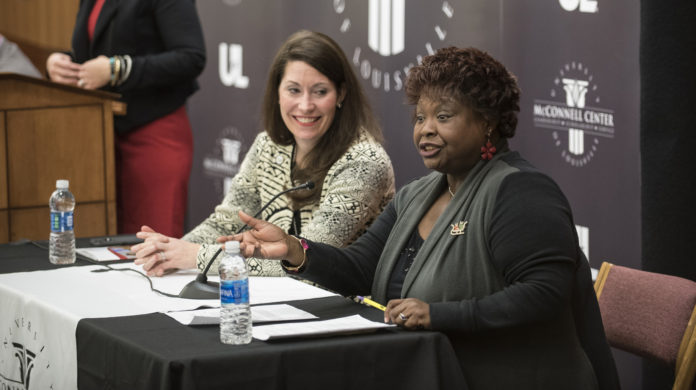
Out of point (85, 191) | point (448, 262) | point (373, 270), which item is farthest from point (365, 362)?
point (85, 191)

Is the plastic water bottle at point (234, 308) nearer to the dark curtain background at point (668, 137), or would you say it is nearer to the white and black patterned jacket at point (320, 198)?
the white and black patterned jacket at point (320, 198)

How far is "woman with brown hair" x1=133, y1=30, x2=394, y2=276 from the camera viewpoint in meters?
3.46

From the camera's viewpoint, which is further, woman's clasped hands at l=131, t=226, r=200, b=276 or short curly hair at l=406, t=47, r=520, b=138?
woman's clasped hands at l=131, t=226, r=200, b=276

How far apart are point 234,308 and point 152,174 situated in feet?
9.69

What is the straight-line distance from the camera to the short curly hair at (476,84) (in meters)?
2.64

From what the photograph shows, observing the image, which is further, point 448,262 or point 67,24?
point 67,24

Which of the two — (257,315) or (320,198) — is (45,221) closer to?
(320,198)

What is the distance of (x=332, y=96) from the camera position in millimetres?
3727

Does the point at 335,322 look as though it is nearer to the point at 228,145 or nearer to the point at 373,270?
the point at 373,270

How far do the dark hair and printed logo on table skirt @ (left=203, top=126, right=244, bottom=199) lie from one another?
9.77ft

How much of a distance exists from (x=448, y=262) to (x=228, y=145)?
442 cm

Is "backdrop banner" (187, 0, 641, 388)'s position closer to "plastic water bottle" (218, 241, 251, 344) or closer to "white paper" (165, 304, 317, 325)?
"white paper" (165, 304, 317, 325)

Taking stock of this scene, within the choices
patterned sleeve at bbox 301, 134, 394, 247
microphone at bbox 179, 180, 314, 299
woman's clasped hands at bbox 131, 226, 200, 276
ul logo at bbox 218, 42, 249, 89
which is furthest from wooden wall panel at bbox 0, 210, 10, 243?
ul logo at bbox 218, 42, 249, 89

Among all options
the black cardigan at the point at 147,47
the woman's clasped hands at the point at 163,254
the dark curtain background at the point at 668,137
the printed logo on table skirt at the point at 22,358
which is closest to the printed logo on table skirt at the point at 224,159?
the black cardigan at the point at 147,47
